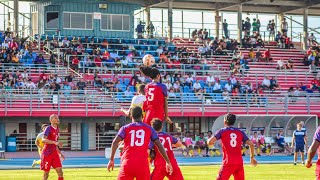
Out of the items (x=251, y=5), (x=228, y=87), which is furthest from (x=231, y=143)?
(x=251, y=5)

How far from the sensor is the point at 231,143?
1697cm

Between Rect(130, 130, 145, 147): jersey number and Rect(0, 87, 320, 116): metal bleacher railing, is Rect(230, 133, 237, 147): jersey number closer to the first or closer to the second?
Rect(130, 130, 145, 147): jersey number

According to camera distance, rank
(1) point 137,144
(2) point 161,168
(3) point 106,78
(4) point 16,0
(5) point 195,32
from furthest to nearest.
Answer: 1. (5) point 195,32
2. (4) point 16,0
3. (3) point 106,78
4. (2) point 161,168
5. (1) point 137,144

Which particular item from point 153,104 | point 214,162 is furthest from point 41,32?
point 153,104

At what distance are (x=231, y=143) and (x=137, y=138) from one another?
3.71 m

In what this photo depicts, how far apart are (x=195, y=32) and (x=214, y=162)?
90.0 feet

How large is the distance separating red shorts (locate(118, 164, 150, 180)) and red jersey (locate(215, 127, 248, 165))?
3.46 metres

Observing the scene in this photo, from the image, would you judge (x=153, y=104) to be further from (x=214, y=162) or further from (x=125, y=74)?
(x=125, y=74)

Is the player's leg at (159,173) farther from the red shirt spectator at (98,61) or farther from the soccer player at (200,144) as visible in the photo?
the red shirt spectator at (98,61)

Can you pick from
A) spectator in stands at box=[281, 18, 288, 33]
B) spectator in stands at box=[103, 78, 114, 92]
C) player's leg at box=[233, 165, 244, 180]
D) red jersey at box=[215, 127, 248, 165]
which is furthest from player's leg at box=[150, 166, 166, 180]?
spectator in stands at box=[281, 18, 288, 33]

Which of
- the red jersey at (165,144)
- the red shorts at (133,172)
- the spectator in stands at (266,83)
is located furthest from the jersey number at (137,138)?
the spectator in stands at (266,83)

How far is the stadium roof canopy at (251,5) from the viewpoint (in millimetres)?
63584

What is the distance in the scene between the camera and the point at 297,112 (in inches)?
2069

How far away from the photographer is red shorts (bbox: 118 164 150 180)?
13.5 m
